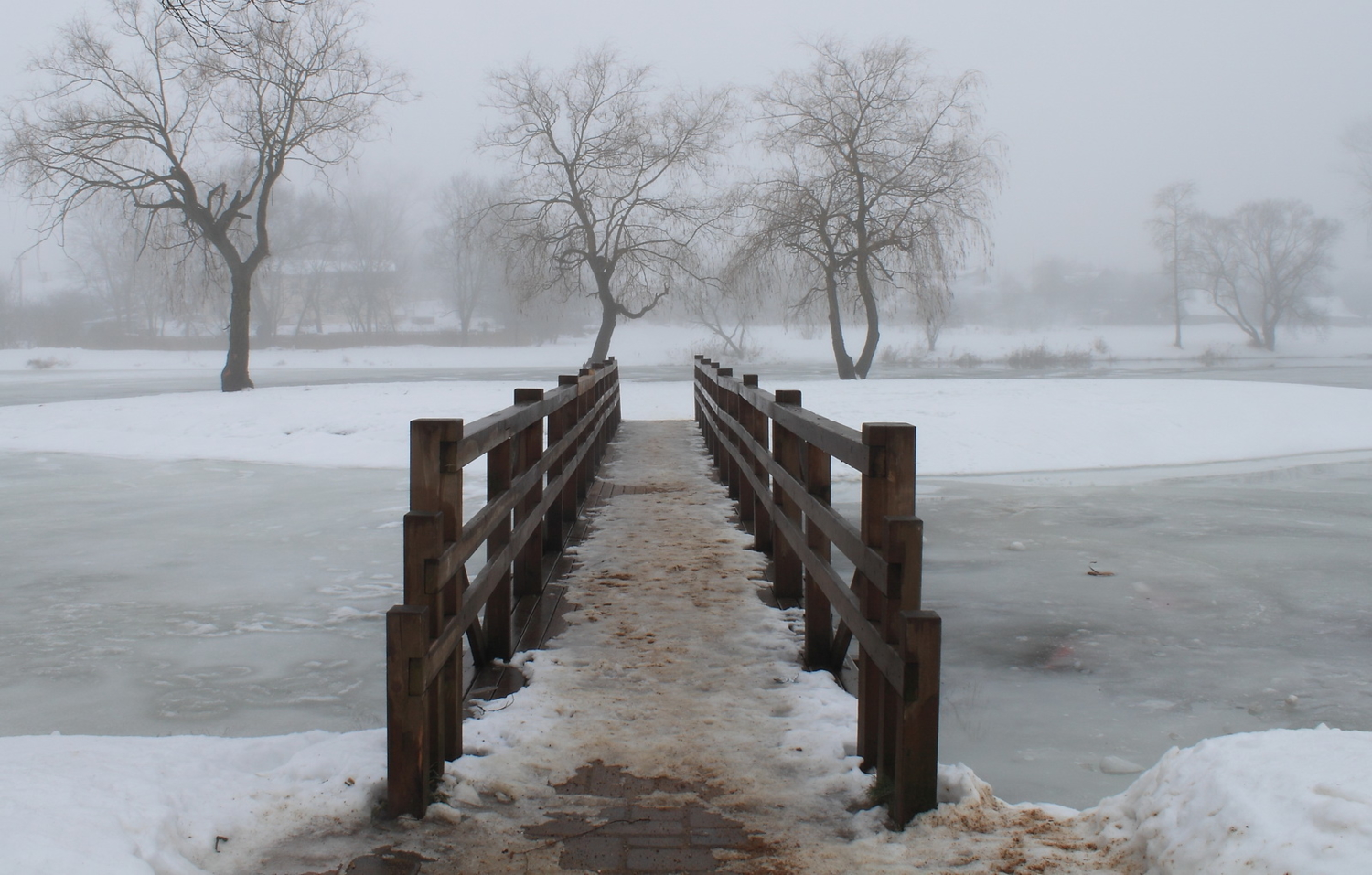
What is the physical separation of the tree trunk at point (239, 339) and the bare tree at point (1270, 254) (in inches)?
2082

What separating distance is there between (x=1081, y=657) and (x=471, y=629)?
2.74m

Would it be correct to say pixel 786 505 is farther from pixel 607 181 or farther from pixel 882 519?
pixel 607 181

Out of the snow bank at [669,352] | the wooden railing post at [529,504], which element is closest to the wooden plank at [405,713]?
the wooden railing post at [529,504]

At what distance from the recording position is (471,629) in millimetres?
3926

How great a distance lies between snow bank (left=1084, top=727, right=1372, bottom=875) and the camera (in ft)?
7.02

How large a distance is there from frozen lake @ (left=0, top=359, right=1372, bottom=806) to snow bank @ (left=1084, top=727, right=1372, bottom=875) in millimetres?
591

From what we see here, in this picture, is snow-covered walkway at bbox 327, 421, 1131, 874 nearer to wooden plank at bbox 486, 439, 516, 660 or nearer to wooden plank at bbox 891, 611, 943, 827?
wooden plank at bbox 891, 611, 943, 827

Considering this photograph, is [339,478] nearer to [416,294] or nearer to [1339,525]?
[1339,525]

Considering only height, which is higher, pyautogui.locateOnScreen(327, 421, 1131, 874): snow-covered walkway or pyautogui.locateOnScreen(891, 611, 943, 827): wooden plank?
pyautogui.locateOnScreen(891, 611, 943, 827): wooden plank

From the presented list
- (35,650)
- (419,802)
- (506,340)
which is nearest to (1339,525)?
(419,802)

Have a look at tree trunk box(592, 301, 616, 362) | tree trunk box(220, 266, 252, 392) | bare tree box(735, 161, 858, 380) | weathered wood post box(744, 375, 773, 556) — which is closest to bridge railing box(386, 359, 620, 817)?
weathered wood post box(744, 375, 773, 556)

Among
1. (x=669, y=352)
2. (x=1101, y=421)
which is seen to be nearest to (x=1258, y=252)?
(x=669, y=352)

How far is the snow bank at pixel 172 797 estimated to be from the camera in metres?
2.34

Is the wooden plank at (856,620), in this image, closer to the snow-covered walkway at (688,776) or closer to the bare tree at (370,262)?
the snow-covered walkway at (688,776)
